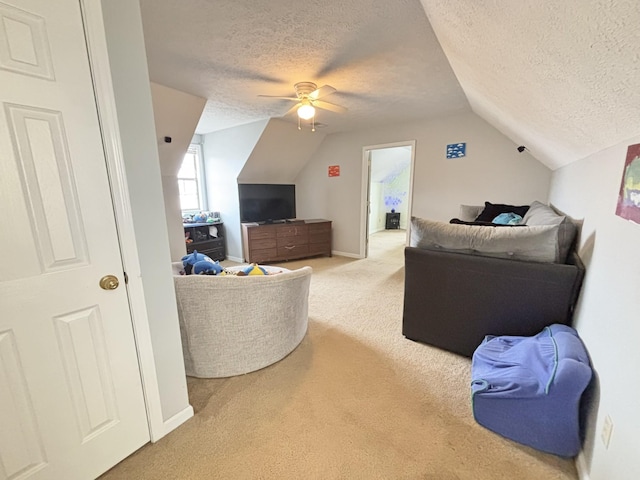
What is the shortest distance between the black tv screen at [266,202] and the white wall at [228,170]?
0.14m

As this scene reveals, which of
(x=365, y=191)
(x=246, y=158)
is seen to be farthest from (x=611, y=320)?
(x=246, y=158)

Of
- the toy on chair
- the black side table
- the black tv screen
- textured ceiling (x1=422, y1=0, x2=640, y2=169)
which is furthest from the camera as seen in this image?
the black side table

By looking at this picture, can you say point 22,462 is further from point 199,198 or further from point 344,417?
point 199,198

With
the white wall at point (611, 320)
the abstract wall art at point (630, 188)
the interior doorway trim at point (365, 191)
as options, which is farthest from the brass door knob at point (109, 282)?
the interior doorway trim at point (365, 191)

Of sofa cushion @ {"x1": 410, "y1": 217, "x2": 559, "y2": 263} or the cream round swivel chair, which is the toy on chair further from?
sofa cushion @ {"x1": 410, "y1": 217, "x2": 559, "y2": 263}

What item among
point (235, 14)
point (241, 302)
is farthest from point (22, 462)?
point (235, 14)

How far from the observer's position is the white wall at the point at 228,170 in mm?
4332

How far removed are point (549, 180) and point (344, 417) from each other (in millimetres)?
3793

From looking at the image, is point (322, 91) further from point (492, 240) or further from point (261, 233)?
point (261, 233)

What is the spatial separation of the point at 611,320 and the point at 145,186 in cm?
214

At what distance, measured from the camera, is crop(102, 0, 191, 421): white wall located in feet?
3.60

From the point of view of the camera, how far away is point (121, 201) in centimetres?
113

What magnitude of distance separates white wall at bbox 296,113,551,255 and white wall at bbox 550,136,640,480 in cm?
217

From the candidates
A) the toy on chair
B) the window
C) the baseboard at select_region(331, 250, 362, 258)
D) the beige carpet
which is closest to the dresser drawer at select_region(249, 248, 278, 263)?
the baseboard at select_region(331, 250, 362, 258)
